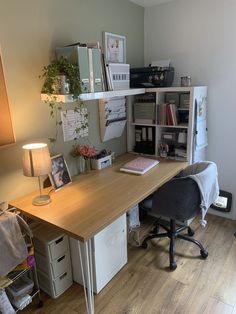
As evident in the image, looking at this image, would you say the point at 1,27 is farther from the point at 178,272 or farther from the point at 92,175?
the point at 178,272

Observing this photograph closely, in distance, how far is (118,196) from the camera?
1.83m

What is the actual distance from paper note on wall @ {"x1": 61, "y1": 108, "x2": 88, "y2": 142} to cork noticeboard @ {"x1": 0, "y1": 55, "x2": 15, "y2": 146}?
49cm

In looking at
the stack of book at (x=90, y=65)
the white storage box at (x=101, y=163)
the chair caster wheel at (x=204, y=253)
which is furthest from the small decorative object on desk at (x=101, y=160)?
the chair caster wheel at (x=204, y=253)

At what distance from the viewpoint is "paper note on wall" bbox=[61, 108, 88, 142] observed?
7.01ft

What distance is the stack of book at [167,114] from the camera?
2580 millimetres

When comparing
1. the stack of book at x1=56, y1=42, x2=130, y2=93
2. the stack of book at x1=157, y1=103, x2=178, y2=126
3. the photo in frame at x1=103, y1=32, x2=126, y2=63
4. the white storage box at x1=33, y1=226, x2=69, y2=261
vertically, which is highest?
the photo in frame at x1=103, y1=32, x2=126, y2=63

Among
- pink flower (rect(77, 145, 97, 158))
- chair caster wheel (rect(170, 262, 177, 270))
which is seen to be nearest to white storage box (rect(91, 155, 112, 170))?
pink flower (rect(77, 145, 97, 158))

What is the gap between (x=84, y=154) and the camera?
2.24 meters

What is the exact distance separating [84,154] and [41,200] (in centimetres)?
62

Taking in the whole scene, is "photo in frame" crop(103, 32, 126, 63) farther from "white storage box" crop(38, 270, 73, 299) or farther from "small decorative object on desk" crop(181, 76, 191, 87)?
"white storage box" crop(38, 270, 73, 299)

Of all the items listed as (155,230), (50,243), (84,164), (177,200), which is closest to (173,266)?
(155,230)

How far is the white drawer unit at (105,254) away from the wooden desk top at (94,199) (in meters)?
0.26

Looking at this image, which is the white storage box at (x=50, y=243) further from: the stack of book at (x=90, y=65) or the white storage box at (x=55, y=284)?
the stack of book at (x=90, y=65)

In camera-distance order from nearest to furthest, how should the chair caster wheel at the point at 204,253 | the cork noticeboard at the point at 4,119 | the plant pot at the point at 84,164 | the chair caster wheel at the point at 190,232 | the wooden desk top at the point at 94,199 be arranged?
the wooden desk top at the point at 94,199, the cork noticeboard at the point at 4,119, the chair caster wheel at the point at 204,253, the plant pot at the point at 84,164, the chair caster wheel at the point at 190,232
